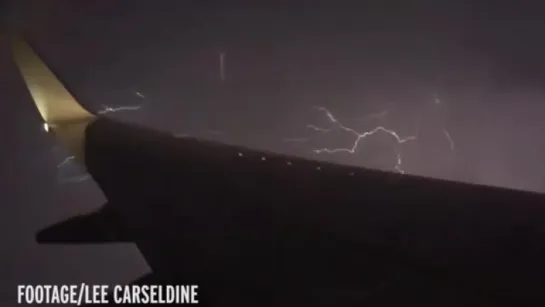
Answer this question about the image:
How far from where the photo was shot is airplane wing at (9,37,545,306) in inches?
41.4

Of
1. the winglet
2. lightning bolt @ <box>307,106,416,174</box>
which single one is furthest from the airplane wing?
lightning bolt @ <box>307,106,416,174</box>

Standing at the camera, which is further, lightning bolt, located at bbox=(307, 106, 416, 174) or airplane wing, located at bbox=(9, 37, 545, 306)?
lightning bolt, located at bbox=(307, 106, 416, 174)

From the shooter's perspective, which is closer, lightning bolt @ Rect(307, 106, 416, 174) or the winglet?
the winglet

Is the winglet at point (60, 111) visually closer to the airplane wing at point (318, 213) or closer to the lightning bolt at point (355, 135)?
the airplane wing at point (318, 213)

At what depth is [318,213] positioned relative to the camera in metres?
1.08

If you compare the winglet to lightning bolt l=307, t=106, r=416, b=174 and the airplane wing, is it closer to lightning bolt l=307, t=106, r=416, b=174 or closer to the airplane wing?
the airplane wing

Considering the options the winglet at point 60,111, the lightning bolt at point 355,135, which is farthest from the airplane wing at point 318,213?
the lightning bolt at point 355,135

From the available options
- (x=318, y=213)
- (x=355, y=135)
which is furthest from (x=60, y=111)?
(x=355, y=135)

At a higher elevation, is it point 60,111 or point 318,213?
point 60,111

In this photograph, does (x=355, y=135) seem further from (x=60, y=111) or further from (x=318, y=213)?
(x=60, y=111)

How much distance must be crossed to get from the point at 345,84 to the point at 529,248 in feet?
2.15

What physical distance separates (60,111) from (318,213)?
0.51 metres

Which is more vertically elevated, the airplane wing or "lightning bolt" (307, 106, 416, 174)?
"lightning bolt" (307, 106, 416, 174)

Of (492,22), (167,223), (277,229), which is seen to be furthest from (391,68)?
(167,223)
